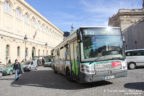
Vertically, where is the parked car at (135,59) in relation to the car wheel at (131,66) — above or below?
above

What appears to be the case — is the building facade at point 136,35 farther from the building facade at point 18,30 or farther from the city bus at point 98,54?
the city bus at point 98,54

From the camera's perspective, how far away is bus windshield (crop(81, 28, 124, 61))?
6884 millimetres

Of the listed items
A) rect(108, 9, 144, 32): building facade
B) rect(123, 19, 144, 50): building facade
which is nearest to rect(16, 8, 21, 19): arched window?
rect(108, 9, 144, 32): building facade

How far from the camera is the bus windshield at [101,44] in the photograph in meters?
6.88

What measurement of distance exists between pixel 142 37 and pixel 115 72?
26004mm

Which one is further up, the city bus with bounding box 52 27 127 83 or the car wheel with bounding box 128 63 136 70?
the city bus with bounding box 52 27 127 83

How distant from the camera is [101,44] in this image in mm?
7047

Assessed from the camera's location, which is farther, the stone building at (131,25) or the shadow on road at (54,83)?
the stone building at (131,25)

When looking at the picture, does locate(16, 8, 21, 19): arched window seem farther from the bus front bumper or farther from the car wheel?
the bus front bumper

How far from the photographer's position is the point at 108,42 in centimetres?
716

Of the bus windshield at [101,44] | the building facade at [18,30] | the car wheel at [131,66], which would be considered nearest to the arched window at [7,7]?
the building facade at [18,30]

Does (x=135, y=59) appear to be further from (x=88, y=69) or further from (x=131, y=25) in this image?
(x=131, y=25)

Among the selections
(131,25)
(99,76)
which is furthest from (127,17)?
(99,76)

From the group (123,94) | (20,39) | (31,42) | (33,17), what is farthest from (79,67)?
(33,17)
